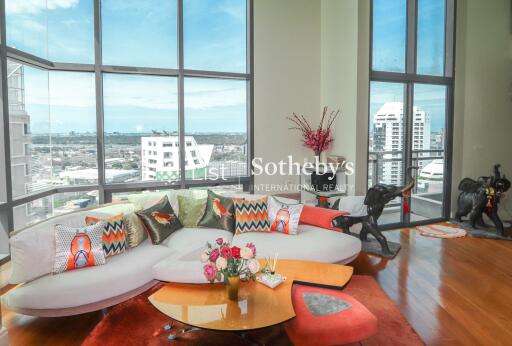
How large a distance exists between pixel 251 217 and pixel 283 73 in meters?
2.55

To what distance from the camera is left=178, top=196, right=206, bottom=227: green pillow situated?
12.8 ft

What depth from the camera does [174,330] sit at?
101 inches

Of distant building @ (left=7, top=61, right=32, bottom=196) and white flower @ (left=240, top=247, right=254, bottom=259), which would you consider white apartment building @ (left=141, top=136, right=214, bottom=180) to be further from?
white flower @ (left=240, top=247, right=254, bottom=259)

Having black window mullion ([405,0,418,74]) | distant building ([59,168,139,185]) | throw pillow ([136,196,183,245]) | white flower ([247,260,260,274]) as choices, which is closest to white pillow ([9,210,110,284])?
throw pillow ([136,196,183,245])

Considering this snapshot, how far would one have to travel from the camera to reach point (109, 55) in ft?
15.2

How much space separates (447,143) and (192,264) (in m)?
4.65

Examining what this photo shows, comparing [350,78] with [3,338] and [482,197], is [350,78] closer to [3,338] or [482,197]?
[482,197]

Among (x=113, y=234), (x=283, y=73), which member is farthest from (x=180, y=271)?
(x=283, y=73)

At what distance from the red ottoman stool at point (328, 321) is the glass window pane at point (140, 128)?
10.6ft

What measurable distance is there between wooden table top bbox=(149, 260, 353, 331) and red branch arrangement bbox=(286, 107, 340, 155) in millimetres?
2652

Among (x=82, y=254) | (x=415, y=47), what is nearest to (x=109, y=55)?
(x=82, y=254)

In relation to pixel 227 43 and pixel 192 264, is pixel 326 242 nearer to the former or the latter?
pixel 192 264

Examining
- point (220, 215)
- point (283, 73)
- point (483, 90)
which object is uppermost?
point (283, 73)

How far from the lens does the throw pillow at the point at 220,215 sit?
3828 mm
